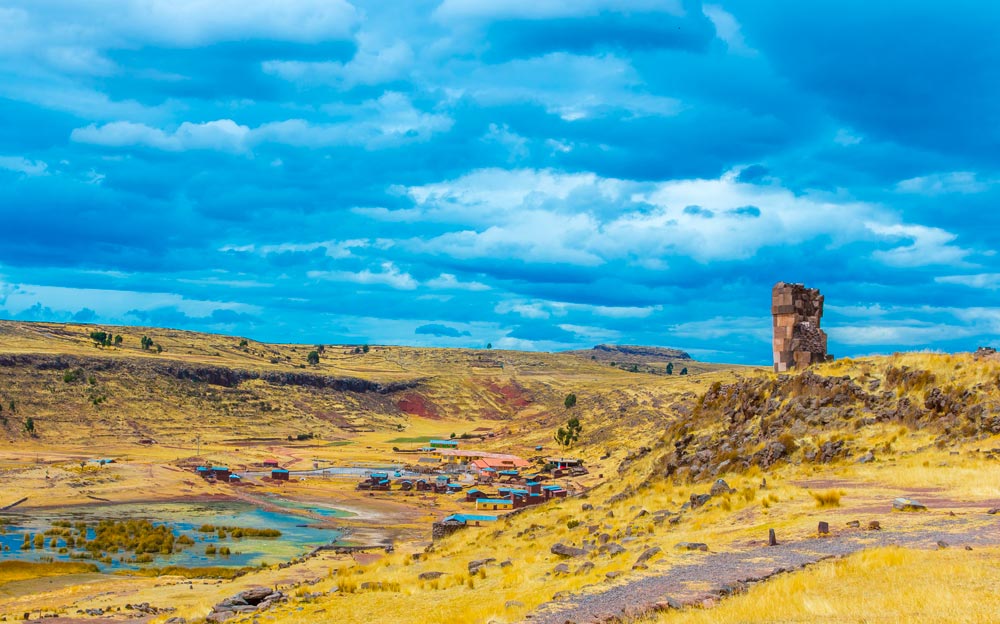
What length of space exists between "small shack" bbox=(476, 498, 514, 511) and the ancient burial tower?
3805 cm

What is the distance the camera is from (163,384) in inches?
5679

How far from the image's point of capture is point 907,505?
19.8m

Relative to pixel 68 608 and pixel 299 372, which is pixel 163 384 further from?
pixel 68 608

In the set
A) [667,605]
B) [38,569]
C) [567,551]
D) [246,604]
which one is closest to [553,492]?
[38,569]

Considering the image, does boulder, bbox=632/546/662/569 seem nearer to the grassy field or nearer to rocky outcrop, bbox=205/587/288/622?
the grassy field

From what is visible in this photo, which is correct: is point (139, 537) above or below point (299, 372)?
below

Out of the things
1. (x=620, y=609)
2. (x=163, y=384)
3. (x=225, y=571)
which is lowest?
(x=225, y=571)

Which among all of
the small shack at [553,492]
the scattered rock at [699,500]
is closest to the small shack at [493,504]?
the small shack at [553,492]

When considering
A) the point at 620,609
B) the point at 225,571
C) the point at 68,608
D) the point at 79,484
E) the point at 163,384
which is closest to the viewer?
the point at 620,609

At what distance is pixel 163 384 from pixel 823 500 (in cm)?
14147

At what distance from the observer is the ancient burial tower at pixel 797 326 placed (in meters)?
36.2

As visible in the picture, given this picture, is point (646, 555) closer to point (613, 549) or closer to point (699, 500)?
point (613, 549)

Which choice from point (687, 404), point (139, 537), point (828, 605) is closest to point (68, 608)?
point (139, 537)

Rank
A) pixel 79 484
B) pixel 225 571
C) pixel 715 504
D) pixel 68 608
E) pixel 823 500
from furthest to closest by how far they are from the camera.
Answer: pixel 79 484, pixel 225 571, pixel 68 608, pixel 715 504, pixel 823 500
